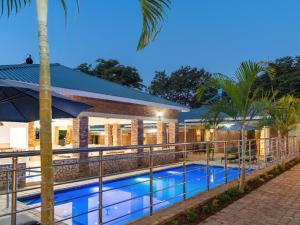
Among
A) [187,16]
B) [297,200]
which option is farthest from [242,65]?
[187,16]

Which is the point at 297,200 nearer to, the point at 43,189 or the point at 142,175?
the point at 43,189

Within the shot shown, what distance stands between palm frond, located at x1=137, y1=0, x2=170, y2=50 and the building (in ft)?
25.7

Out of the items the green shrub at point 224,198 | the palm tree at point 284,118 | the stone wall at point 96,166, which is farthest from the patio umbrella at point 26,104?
the palm tree at point 284,118

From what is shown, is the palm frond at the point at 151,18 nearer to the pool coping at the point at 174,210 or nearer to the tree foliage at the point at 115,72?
the pool coping at the point at 174,210

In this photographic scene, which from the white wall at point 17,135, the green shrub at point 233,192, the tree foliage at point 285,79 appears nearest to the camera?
the green shrub at point 233,192

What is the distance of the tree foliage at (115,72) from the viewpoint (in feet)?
118

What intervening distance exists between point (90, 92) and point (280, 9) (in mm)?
79738

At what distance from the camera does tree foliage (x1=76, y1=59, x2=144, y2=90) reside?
118 ft

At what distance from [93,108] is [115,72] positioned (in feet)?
81.5

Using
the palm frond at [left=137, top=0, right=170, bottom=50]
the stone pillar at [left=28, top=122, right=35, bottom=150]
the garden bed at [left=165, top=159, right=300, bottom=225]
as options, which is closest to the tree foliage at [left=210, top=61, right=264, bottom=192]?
the garden bed at [left=165, top=159, right=300, bottom=225]

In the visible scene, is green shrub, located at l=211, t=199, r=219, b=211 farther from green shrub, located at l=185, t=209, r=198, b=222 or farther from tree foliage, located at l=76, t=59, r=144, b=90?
tree foliage, located at l=76, t=59, r=144, b=90

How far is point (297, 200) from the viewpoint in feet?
19.7

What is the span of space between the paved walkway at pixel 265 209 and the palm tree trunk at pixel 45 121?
9.61ft

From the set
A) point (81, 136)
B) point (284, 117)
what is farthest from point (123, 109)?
point (284, 117)
